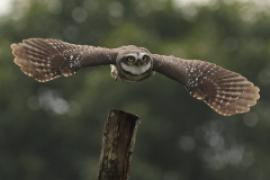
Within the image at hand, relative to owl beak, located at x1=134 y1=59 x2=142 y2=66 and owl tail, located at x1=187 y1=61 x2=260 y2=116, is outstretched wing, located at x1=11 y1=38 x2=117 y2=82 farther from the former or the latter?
owl tail, located at x1=187 y1=61 x2=260 y2=116

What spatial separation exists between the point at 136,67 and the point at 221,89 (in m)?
1.29

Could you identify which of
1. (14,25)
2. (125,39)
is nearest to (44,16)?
(14,25)

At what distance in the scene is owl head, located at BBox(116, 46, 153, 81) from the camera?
14.4m

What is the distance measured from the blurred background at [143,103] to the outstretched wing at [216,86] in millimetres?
21492

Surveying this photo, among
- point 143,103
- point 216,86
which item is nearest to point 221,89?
point 216,86

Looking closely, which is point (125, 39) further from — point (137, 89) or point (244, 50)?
point (244, 50)

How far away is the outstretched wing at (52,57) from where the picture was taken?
1486 centimetres

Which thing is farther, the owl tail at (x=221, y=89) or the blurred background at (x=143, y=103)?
the blurred background at (x=143, y=103)

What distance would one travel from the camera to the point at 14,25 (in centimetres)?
4416

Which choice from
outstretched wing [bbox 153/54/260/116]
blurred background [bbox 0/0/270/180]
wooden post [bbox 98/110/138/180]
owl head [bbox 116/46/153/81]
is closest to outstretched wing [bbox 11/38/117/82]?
owl head [bbox 116/46/153/81]

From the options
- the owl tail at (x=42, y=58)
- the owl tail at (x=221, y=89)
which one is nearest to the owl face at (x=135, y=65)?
the owl tail at (x=42, y=58)

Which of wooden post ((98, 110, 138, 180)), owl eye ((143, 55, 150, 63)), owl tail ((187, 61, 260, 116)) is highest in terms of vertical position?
owl eye ((143, 55, 150, 63))

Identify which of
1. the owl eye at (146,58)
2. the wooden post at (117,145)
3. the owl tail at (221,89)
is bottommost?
the wooden post at (117,145)

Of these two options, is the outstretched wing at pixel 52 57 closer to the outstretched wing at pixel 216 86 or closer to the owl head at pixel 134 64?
the owl head at pixel 134 64
